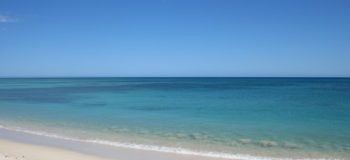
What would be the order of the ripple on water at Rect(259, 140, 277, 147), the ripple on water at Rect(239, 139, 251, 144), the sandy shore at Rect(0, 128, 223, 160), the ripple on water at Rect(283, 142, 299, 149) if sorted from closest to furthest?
the sandy shore at Rect(0, 128, 223, 160) → the ripple on water at Rect(283, 142, 299, 149) → the ripple on water at Rect(259, 140, 277, 147) → the ripple on water at Rect(239, 139, 251, 144)

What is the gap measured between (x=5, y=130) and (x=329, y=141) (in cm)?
1287

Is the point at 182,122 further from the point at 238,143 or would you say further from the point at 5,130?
the point at 5,130

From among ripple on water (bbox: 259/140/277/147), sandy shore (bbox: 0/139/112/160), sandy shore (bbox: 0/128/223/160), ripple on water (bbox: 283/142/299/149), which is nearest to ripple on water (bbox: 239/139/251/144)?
ripple on water (bbox: 259/140/277/147)

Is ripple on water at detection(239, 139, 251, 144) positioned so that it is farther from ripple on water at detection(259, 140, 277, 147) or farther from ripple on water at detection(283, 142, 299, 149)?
ripple on water at detection(283, 142, 299, 149)

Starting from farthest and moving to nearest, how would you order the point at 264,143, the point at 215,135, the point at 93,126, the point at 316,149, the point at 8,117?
the point at 8,117, the point at 93,126, the point at 215,135, the point at 264,143, the point at 316,149

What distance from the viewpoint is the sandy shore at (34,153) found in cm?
631

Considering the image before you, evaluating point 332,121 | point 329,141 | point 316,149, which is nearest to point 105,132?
point 316,149

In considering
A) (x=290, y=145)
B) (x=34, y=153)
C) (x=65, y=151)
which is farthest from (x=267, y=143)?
(x=34, y=153)

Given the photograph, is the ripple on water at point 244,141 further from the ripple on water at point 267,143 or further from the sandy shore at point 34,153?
the sandy shore at point 34,153

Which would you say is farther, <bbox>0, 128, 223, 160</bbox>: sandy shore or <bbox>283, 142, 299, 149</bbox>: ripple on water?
<bbox>283, 142, 299, 149</bbox>: ripple on water

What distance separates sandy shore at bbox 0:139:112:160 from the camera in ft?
20.7

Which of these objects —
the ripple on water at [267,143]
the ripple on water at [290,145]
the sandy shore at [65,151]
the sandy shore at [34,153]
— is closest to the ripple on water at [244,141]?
the ripple on water at [267,143]

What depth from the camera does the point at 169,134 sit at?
9.21 meters

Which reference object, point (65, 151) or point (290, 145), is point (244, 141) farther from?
point (65, 151)
